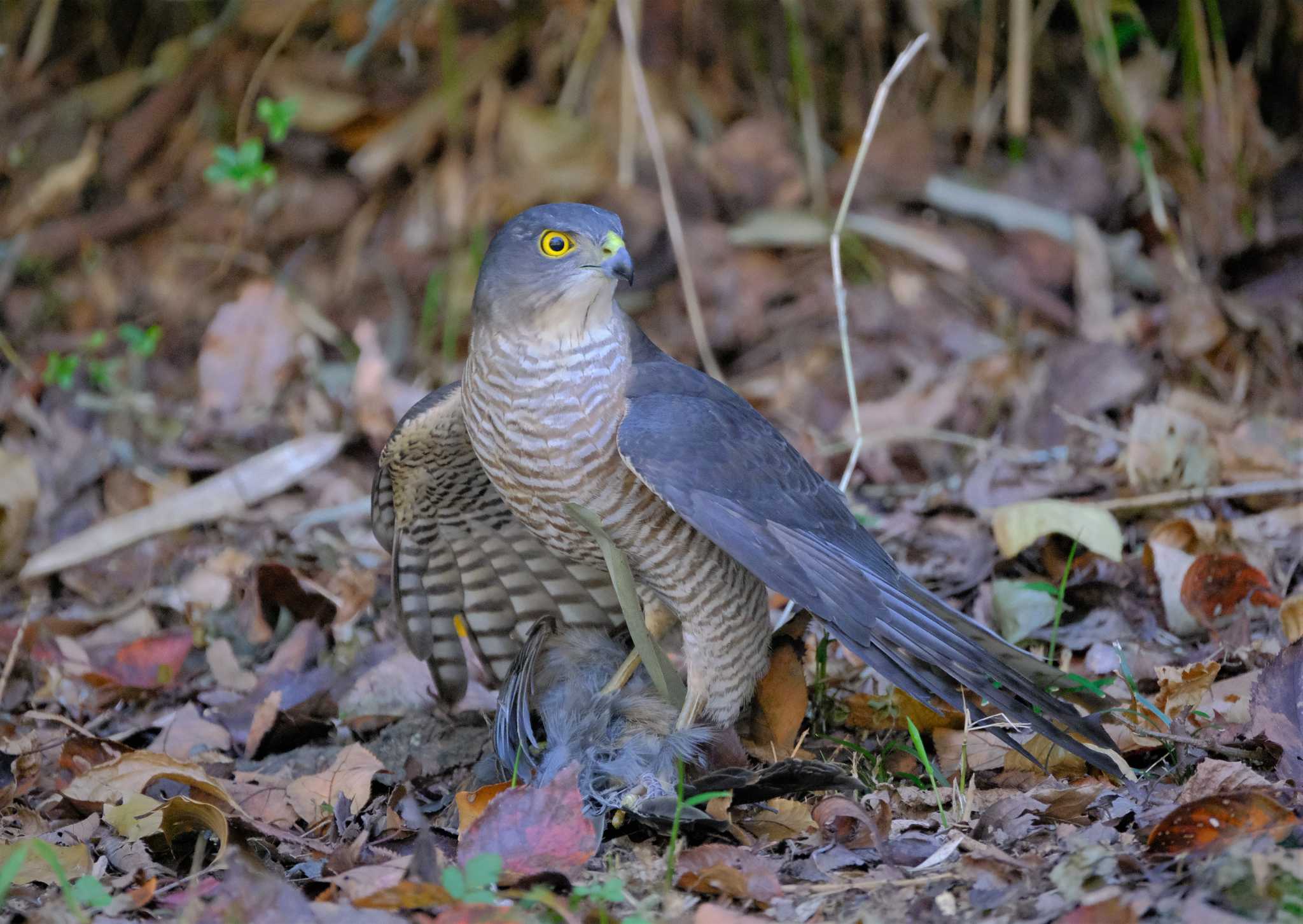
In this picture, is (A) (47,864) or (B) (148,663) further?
(B) (148,663)

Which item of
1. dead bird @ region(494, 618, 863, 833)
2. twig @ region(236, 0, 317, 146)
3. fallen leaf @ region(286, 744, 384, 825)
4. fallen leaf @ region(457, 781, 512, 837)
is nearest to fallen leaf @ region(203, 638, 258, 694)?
fallen leaf @ region(286, 744, 384, 825)

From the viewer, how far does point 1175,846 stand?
107 inches

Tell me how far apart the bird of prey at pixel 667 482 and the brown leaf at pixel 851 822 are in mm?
328

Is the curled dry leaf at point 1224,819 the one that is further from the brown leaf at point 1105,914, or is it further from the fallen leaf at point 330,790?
the fallen leaf at point 330,790

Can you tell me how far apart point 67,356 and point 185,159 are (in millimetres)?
1295

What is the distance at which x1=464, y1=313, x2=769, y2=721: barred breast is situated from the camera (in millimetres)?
3504

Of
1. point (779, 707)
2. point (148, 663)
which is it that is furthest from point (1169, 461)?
point (148, 663)

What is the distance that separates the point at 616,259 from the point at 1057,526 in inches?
68.3

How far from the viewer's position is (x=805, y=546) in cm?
347

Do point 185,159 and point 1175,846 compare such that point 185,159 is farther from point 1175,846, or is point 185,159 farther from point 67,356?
point 1175,846

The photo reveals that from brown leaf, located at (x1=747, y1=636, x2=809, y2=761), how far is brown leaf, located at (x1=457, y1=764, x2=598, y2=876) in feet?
2.99

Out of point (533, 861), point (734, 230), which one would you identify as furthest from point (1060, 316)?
point (533, 861)

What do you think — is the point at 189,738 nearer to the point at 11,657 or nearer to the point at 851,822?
the point at 11,657

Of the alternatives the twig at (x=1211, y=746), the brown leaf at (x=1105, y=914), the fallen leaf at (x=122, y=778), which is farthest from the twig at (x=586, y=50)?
the brown leaf at (x=1105, y=914)
